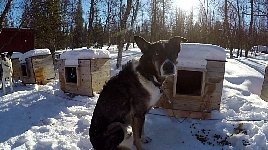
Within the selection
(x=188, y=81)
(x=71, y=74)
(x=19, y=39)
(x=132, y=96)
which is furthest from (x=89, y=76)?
(x=19, y=39)

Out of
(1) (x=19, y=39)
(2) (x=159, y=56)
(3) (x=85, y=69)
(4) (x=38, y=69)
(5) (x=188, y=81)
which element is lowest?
(4) (x=38, y=69)

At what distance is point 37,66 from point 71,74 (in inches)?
132

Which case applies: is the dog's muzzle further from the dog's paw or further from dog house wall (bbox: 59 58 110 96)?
dog house wall (bbox: 59 58 110 96)

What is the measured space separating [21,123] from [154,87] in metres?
3.38

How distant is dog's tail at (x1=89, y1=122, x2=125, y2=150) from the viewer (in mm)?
4043

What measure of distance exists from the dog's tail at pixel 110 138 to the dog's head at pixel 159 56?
37.5 inches

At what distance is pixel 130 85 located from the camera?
4609 mm

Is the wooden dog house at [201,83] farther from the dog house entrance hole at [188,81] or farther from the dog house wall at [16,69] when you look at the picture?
the dog house wall at [16,69]

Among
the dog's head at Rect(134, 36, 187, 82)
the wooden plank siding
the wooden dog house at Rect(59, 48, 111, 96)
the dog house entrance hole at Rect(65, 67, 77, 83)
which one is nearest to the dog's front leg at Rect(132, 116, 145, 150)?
the dog's head at Rect(134, 36, 187, 82)

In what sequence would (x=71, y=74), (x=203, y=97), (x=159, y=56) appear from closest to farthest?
(x=159, y=56)
(x=203, y=97)
(x=71, y=74)

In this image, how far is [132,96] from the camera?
14.9ft

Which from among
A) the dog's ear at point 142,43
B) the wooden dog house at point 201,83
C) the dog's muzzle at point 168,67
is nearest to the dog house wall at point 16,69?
the wooden dog house at point 201,83

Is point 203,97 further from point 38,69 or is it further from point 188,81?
point 38,69

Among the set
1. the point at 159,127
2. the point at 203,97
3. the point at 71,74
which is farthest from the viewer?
the point at 71,74
